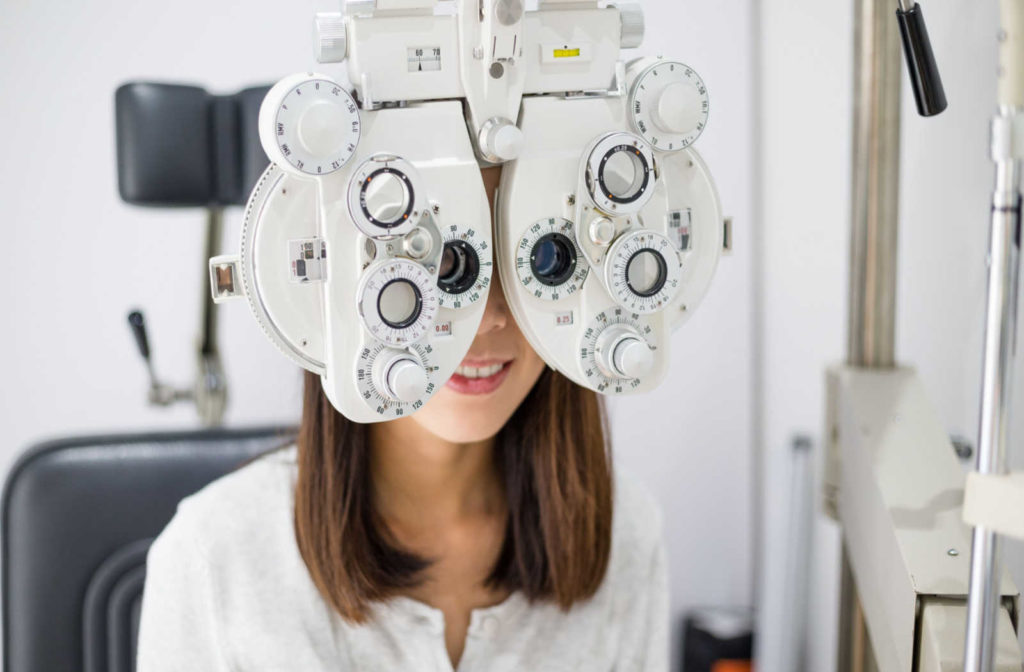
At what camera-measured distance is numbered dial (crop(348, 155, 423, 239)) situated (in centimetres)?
54

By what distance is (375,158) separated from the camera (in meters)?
0.54

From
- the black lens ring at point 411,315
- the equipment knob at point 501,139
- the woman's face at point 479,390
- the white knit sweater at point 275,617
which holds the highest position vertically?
the equipment knob at point 501,139

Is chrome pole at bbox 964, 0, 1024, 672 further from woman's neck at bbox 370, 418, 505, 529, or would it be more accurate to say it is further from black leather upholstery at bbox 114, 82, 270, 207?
black leather upholstery at bbox 114, 82, 270, 207

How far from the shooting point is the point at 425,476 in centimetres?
102

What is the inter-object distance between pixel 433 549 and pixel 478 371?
30 cm

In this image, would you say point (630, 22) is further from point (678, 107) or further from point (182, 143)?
point (182, 143)

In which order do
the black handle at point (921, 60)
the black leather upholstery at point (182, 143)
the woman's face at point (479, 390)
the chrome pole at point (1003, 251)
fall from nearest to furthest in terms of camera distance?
the chrome pole at point (1003, 251) → the black handle at point (921, 60) → the woman's face at point (479, 390) → the black leather upholstery at point (182, 143)

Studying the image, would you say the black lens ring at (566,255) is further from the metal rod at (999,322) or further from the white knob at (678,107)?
the metal rod at (999,322)

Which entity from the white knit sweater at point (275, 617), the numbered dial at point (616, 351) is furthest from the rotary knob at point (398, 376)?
the white knit sweater at point (275, 617)

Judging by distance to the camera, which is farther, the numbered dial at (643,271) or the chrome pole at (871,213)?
the chrome pole at (871,213)

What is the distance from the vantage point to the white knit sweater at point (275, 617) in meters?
0.89

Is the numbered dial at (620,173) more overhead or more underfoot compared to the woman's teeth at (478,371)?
more overhead

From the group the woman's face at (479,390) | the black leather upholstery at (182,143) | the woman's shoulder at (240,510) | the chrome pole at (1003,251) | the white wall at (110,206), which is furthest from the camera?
the white wall at (110,206)

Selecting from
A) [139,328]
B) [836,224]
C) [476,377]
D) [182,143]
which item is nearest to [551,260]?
[476,377]
